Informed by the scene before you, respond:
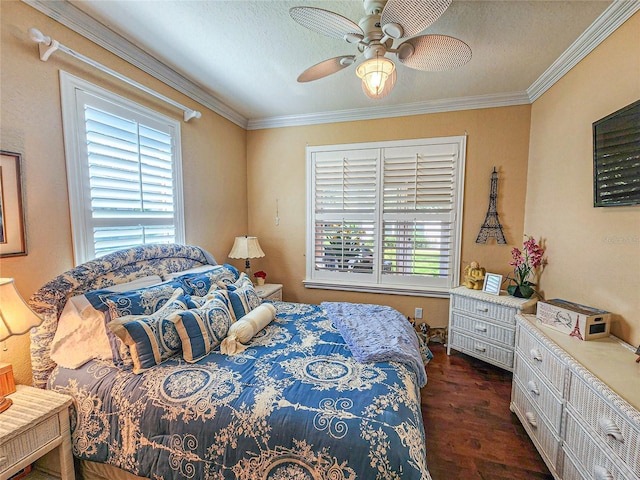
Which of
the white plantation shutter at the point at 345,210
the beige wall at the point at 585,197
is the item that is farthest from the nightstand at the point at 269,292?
the beige wall at the point at 585,197

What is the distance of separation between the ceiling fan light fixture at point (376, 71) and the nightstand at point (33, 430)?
92.6 inches

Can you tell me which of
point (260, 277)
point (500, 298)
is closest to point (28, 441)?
point (260, 277)

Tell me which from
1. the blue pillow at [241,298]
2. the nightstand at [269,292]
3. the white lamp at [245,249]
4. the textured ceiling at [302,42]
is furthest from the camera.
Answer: the white lamp at [245,249]

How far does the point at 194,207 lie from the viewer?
275cm

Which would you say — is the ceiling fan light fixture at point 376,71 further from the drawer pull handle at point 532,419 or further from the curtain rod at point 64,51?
the drawer pull handle at point 532,419

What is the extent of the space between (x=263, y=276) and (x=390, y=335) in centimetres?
192

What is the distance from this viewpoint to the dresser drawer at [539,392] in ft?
4.93

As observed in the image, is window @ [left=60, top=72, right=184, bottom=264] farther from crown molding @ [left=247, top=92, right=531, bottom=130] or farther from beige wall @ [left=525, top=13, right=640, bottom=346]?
beige wall @ [left=525, top=13, right=640, bottom=346]

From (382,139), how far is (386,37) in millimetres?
1683

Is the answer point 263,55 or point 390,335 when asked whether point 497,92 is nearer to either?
point 263,55

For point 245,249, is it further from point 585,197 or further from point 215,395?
point 585,197

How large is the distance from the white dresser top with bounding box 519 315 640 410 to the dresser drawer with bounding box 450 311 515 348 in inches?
27.9

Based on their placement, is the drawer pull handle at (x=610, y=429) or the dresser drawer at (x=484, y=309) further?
the dresser drawer at (x=484, y=309)

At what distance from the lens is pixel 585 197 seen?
193cm
